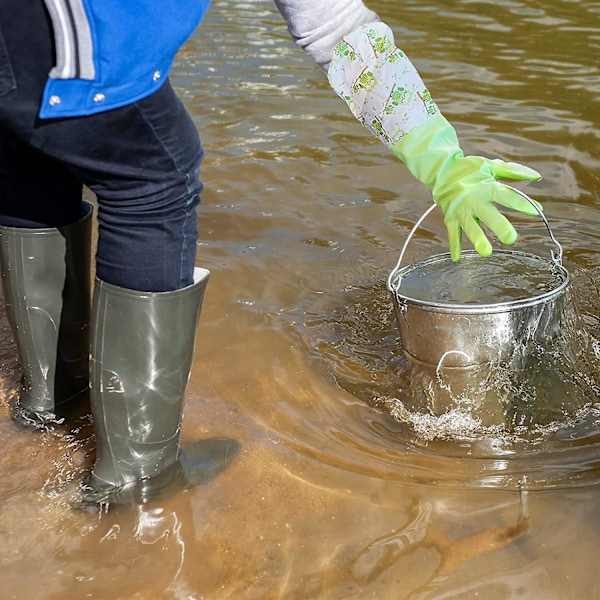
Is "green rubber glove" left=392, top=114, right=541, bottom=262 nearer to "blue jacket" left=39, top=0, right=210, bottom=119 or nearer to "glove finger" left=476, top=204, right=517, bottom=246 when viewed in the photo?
"glove finger" left=476, top=204, right=517, bottom=246

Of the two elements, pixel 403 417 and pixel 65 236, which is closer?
pixel 65 236

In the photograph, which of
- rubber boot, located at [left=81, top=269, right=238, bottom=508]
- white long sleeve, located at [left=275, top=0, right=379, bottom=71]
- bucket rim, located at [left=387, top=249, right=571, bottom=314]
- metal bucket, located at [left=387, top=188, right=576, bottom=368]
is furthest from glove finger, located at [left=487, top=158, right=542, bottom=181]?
rubber boot, located at [left=81, top=269, right=238, bottom=508]

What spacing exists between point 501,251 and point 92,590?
140cm

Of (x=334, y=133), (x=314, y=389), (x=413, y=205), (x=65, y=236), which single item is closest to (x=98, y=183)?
(x=65, y=236)

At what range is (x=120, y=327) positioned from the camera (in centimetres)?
161

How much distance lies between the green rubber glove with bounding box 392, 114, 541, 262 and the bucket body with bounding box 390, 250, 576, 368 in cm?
20

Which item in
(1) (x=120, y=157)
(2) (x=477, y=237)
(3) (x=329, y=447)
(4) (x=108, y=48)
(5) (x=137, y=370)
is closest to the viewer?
(4) (x=108, y=48)

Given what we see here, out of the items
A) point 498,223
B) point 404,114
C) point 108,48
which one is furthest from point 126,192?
point 498,223

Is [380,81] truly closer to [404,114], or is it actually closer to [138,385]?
[404,114]

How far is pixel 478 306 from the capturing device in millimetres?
1940

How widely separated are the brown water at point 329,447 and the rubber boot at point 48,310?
0.09 metres

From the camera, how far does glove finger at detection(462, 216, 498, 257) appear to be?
1.85 meters

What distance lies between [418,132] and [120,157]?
2.38ft

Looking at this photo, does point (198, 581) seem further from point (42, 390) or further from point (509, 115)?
point (509, 115)
